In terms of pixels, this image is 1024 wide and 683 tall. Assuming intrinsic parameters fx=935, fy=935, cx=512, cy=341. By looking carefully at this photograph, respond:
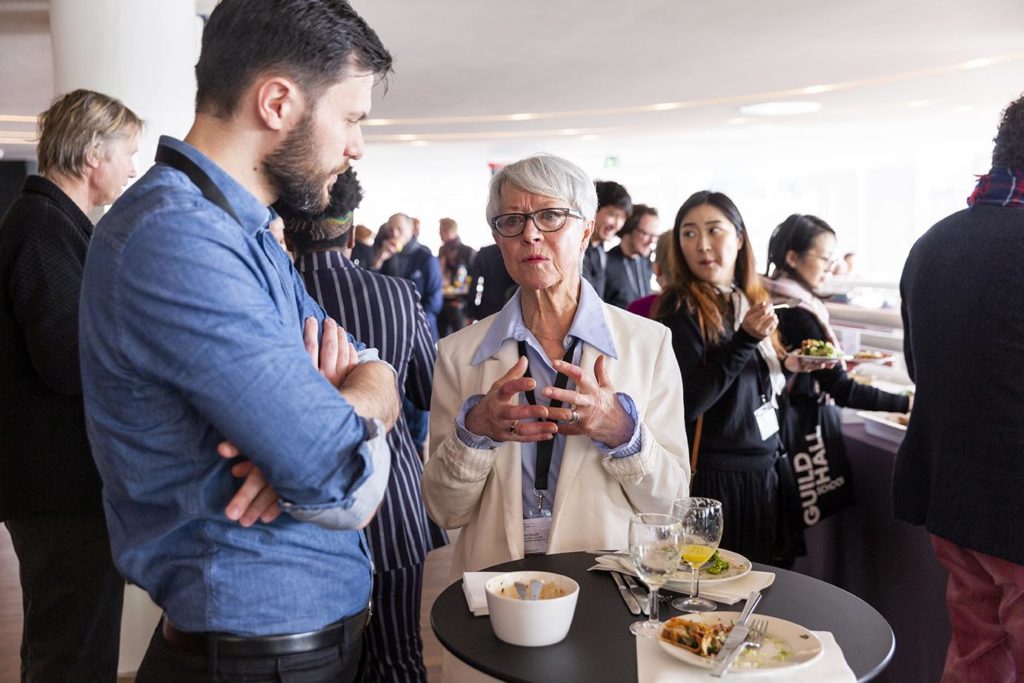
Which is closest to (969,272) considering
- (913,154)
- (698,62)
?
(698,62)

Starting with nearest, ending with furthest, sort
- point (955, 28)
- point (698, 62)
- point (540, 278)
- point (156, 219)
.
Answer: point (156, 219), point (540, 278), point (955, 28), point (698, 62)

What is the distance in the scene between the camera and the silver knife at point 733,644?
49.1 inches

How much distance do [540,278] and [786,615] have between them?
876 millimetres

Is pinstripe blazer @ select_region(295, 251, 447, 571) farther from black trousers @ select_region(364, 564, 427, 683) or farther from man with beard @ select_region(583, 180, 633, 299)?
man with beard @ select_region(583, 180, 633, 299)

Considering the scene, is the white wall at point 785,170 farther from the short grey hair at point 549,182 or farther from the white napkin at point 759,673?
the white napkin at point 759,673

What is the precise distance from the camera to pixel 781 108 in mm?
10406

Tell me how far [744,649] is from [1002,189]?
50.4 inches

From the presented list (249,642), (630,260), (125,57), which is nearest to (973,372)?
(249,642)

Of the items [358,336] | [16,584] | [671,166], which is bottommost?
[16,584]

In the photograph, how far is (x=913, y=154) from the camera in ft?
51.3

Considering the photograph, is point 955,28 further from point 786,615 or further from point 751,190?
point 751,190

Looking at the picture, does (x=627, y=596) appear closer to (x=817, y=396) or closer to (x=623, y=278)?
(x=817, y=396)

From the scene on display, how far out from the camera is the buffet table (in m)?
2.74

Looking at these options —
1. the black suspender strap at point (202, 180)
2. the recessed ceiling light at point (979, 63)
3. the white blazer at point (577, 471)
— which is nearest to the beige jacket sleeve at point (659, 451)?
the white blazer at point (577, 471)
